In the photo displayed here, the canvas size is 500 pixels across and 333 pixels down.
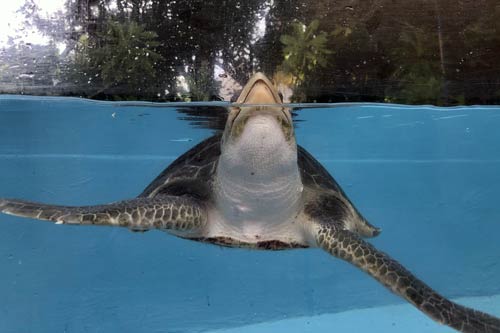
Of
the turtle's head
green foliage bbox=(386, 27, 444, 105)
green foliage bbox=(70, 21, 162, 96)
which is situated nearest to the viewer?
the turtle's head

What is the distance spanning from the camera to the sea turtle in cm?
307

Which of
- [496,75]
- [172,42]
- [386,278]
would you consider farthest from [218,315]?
[496,75]

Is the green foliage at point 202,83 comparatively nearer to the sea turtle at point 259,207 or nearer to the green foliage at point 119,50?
the green foliage at point 119,50

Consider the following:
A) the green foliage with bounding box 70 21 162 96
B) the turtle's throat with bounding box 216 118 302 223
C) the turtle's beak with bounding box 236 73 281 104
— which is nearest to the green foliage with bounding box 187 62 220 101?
the green foliage with bounding box 70 21 162 96

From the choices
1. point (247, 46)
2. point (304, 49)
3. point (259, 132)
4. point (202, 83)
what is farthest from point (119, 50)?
point (259, 132)

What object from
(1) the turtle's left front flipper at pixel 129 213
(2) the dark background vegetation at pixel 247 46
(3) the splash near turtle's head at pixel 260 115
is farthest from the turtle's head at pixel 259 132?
(2) the dark background vegetation at pixel 247 46

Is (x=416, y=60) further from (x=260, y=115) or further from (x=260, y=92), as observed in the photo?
(x=260, y=92)

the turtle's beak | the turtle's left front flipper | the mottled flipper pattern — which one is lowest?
the mottled flipper pattern

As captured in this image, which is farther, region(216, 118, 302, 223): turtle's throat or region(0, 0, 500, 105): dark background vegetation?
region(0, 0, 500, 105): dark background vegetation

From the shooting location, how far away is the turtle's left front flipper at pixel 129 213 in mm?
3092

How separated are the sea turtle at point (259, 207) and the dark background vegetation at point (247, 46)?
4.70 ft

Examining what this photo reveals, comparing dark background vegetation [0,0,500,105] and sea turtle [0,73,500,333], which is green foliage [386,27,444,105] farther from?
sea turtle [0,73,500,333]

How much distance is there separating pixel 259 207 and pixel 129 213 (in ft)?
3.72

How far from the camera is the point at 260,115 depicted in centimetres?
334
